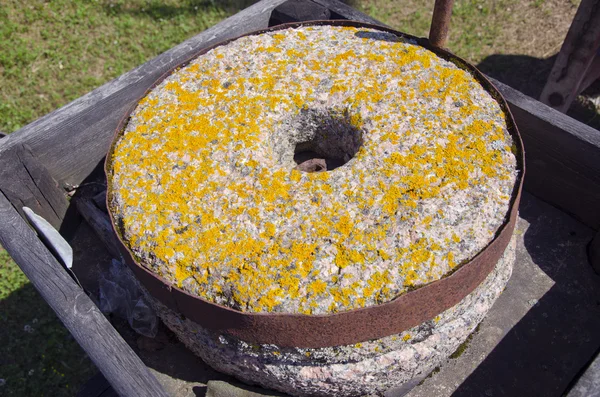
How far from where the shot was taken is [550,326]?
2.80 meters

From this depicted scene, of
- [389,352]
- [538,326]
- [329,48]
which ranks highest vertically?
[329,48]

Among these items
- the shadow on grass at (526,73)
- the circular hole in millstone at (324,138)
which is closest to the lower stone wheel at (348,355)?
the circular hole in millstone at (324,138)

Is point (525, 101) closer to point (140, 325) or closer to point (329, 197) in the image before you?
point (329, 197)

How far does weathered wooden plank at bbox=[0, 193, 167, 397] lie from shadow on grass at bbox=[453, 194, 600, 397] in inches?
58.0

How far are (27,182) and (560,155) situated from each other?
9.47ft

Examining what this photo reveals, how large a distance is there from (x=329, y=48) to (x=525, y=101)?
1087 millimetres

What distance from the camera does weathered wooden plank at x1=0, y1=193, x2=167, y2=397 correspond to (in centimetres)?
219

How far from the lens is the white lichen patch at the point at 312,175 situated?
203cm

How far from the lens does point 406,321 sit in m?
2.04

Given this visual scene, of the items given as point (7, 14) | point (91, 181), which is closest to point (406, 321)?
point (91, 181)

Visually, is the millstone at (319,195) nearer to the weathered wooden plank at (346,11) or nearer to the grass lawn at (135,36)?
the weathered wooden plank at (346,11)

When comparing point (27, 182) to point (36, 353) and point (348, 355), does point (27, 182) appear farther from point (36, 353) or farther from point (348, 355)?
point (348, 355)

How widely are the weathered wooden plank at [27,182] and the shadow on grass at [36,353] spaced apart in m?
1.15

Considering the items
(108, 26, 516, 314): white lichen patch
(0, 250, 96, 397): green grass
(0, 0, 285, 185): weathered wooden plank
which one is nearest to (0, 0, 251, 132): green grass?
(0, 250, 96, 397): green grass
